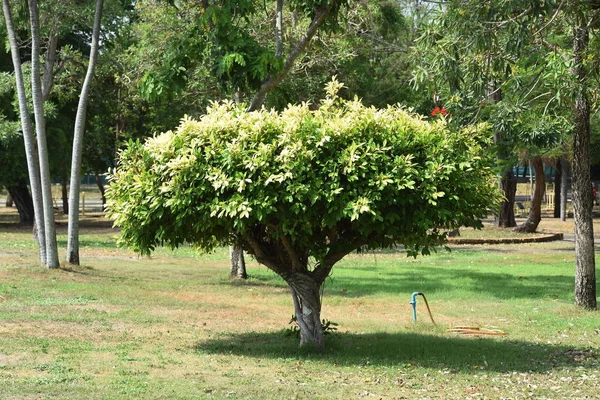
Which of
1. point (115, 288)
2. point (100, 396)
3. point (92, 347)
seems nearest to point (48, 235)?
point (115, 288)

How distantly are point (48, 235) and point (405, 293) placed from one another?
734 cm

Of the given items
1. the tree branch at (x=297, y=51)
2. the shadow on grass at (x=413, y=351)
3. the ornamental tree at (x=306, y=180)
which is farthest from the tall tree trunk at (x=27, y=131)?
the ornamental tree at (x=306, y=180)

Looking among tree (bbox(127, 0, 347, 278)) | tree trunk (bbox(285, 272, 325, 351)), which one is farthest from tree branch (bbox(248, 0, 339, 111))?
tree trunk (bbox(285, 272, 325, 351))

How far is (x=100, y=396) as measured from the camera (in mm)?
8789

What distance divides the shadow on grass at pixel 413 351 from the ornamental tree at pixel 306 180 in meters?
0.83

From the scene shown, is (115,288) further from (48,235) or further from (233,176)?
(233,176)

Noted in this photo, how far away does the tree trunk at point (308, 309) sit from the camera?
466 inches

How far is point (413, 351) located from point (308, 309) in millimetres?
1419

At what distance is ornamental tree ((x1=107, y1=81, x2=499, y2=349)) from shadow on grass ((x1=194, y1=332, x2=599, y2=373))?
0.83 meters

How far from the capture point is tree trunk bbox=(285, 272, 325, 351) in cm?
1183

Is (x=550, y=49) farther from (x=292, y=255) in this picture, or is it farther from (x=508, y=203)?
(x=508, y=203)

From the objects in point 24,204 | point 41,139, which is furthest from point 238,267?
point 24,204

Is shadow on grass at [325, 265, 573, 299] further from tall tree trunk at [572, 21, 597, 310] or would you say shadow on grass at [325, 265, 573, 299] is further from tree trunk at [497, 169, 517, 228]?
tree trunk at [497, 169, 517, 228]

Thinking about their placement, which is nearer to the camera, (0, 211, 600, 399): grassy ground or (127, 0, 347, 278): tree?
A: (0, 211, 600, 399): grassy ground
